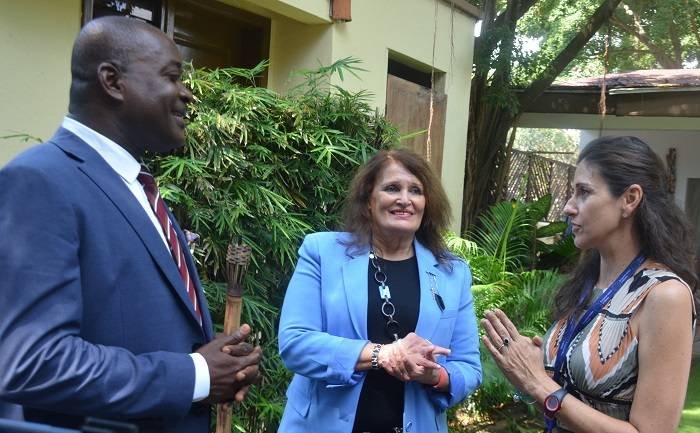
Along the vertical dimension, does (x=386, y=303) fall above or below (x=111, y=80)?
below

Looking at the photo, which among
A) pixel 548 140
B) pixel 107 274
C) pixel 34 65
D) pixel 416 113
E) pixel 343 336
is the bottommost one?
pixel 343 336

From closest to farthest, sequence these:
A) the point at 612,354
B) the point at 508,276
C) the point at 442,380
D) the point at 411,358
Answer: the point at 612,354 → the point at 411,358 → the point at 442,380 → the point at 508,276

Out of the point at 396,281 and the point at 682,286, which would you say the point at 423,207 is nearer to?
the point at 396,281

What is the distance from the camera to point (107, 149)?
1783mm

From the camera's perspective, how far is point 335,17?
6.11m

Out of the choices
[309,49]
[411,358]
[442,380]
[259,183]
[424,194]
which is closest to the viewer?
[411,358]

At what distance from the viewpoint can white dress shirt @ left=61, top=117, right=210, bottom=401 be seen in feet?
5.62

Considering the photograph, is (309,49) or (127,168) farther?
(309,49)

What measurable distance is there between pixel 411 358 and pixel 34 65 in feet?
10.3

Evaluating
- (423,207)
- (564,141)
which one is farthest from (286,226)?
(564,141)

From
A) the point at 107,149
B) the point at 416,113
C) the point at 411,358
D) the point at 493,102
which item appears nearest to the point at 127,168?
the point at 107,149

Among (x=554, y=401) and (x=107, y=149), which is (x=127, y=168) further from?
(x=554, y=401)

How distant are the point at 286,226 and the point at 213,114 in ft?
2.68

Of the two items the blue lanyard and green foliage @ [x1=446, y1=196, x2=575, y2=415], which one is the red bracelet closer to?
the blue lanyard
